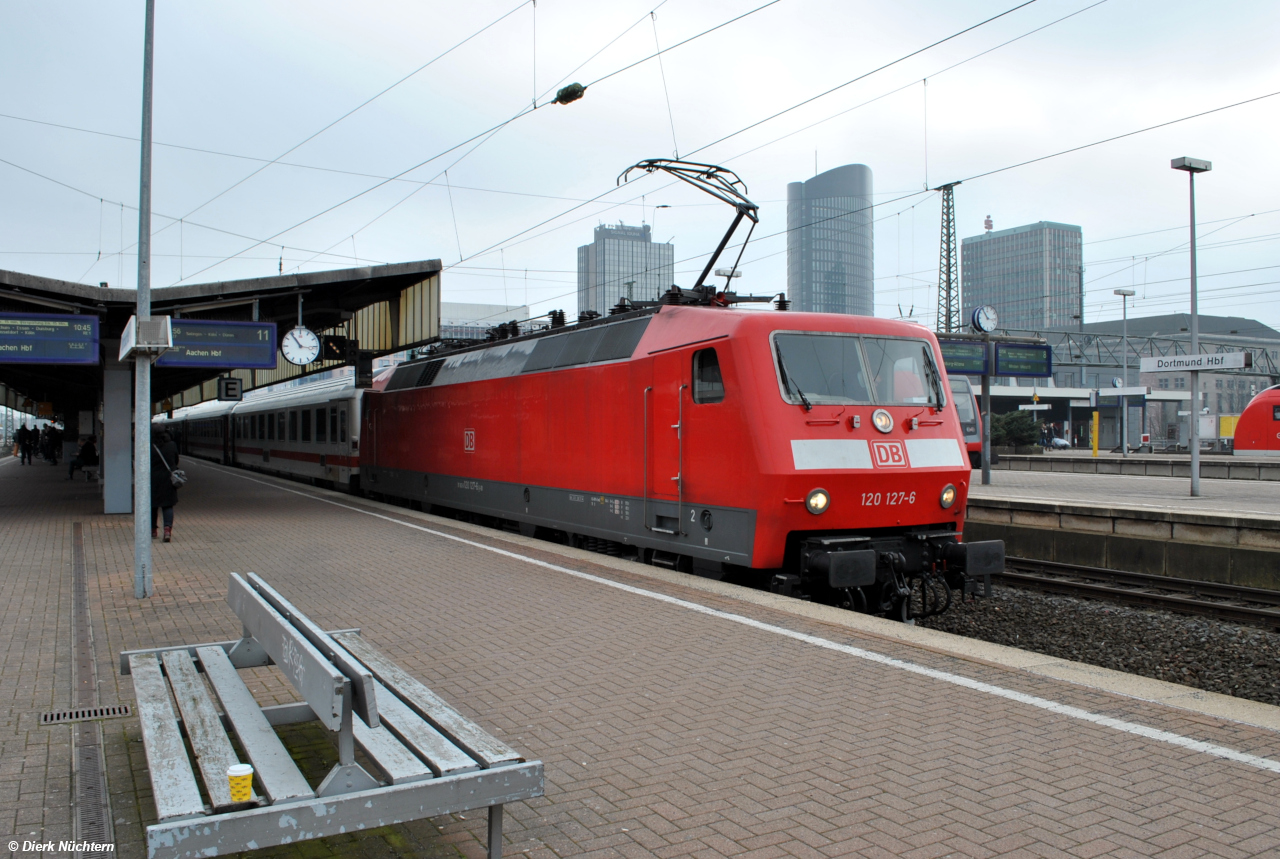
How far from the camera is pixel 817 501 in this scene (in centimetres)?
806

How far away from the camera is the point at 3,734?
4.84 meters

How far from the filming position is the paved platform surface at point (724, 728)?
3723 millimetres

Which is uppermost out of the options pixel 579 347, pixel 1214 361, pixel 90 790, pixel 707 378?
pixel 1214 361

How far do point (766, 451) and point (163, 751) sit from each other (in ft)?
17.6

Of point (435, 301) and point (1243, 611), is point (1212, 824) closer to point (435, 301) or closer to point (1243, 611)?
point (1243, 611)

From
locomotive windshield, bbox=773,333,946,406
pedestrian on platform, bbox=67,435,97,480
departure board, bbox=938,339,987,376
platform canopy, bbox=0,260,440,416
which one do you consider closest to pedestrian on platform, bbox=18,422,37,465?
pedestrian on platform, bbox=67,435,97,480

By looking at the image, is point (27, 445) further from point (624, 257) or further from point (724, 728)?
point (724, 728)

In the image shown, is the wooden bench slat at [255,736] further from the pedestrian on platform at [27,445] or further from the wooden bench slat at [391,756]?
the pedestrian on platform at [27,445]

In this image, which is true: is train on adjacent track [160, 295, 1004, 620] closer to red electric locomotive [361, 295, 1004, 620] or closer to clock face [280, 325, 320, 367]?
red electric locomotive [361, 295, 1004, 620]

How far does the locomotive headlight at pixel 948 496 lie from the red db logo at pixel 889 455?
2.10 feet

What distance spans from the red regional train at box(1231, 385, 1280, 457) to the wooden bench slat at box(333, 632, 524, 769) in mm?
36629

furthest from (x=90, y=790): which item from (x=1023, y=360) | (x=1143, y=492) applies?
(x=1023, y=360)

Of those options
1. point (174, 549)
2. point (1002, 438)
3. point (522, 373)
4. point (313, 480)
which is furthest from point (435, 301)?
point (1002, 438)

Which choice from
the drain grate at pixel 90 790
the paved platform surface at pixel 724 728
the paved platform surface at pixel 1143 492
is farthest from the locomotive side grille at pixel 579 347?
the paved platform surface at pixel 1143 492
